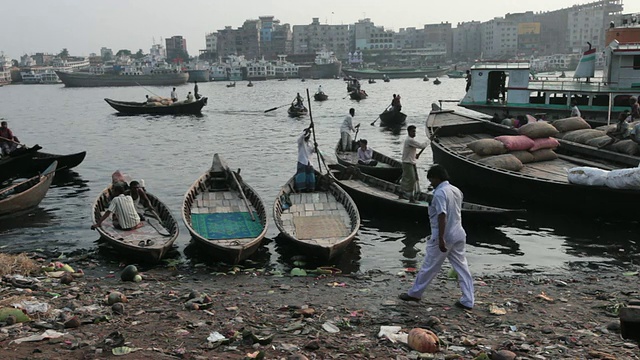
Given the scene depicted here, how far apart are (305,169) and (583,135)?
9504 millimetres

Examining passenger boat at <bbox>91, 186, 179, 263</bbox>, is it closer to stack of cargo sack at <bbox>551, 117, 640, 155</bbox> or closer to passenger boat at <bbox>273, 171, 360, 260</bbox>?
passenger boat at <bbox>273, 171, 360, 260</bbox>

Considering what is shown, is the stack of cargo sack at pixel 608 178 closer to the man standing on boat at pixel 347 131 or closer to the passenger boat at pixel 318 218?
the passenger boat at pixel 318 218

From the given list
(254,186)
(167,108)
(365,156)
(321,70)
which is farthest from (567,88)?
(321,70)

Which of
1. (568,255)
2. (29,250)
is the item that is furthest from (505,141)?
(29,250)

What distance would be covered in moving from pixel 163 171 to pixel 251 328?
58.3 feet

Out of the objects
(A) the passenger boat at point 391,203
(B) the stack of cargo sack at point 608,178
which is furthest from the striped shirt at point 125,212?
(B) the stack of cargo sack at point 608,178

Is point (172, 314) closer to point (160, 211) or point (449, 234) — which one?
point (449, 234)

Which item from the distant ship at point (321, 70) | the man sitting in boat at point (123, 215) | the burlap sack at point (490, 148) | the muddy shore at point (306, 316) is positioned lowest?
the muddy shore at point (306, 316)

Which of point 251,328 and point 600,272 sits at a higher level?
point 251,328

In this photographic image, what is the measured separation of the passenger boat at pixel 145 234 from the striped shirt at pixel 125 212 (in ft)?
0.52

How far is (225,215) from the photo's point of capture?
1320 centimetres

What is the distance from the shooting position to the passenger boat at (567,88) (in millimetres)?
26344

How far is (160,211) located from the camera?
13.4 metres

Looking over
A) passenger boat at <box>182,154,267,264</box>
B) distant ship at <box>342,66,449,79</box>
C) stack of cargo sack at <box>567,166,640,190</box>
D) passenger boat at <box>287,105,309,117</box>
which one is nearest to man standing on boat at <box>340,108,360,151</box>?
passenger boat at <box>182,154,267,264</box>
